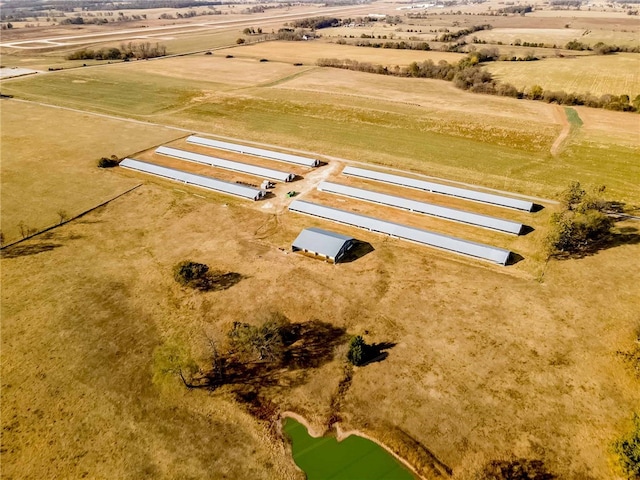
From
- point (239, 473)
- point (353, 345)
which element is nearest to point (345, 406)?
point (353, 345)

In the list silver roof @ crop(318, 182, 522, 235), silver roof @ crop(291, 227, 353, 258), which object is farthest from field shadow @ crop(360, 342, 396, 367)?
silver roof @ crop(318, 182, 522, 235)

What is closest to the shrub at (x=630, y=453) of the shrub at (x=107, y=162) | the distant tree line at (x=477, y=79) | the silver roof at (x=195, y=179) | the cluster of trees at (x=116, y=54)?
the silver roof at (x=195, y=179)

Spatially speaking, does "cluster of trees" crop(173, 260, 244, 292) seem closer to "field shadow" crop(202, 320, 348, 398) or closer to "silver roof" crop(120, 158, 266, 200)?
"field shadow" crop(202, 320, 348, 398)

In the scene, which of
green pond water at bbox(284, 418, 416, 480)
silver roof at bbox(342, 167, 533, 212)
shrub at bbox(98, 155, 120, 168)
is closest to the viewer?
green pond water at bbox(284, 418, 416, 480)

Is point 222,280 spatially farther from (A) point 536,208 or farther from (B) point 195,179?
(A) point 536,208

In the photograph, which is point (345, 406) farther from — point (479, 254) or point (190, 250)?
point (190, 250)

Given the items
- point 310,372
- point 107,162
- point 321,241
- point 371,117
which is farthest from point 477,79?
point 310,372
